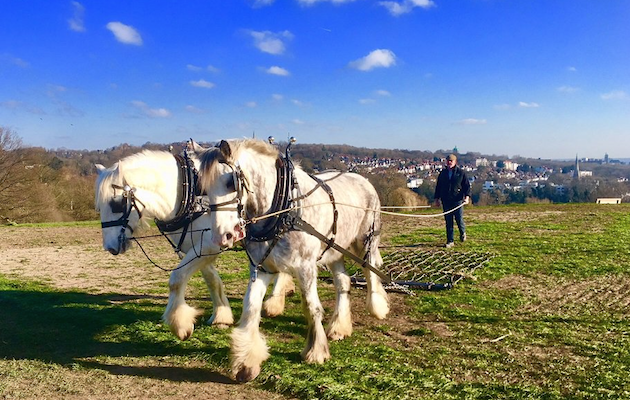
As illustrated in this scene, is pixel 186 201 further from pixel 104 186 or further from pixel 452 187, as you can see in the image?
pixel 452 187

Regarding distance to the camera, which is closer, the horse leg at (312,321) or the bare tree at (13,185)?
the horse leg at (312,321)

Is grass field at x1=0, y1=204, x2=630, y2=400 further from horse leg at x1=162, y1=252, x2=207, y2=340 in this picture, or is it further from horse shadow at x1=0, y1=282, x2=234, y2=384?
horse leg at x1=162, y1=252, x2=207, y2=340

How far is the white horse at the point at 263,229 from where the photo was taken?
373 cm

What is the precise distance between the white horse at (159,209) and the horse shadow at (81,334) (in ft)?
1.64

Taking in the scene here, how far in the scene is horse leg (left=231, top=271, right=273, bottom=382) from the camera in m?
3.90

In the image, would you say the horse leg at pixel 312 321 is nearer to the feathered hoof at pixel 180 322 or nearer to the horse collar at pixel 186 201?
the feathered hoof at pixel 180 322

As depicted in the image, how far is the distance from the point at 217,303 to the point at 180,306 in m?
0.82

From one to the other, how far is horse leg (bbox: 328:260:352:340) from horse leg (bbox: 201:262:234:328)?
135cm

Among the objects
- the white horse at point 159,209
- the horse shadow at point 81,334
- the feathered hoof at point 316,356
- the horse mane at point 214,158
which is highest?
the horse mane at point 214,158

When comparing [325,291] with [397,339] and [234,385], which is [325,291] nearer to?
[397,339]

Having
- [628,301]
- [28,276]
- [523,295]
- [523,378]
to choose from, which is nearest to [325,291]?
[523,295]

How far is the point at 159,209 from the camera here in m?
4.87

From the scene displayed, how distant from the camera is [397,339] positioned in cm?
485

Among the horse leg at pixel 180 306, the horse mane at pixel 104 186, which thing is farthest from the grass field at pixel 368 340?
the horse mane at pixel 104 186
